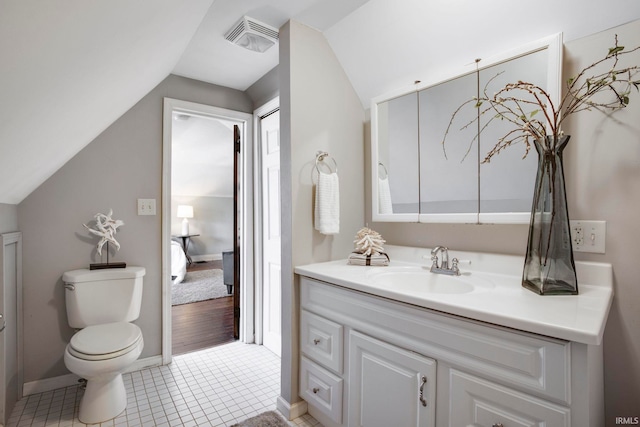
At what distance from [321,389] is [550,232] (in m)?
1.23

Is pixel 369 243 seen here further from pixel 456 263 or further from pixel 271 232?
pixel 271 232

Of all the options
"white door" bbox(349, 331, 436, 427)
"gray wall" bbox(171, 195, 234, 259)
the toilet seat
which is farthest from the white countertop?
"gray wall" bbox(171, 195, 234, 259)

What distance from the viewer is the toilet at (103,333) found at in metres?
1.60

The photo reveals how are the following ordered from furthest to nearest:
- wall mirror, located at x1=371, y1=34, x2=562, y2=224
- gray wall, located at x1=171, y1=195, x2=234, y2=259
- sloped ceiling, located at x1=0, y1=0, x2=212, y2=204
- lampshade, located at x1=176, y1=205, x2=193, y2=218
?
gray wall, located at x1=171, y1=195, x2=234, y2=259 → lampshade, located at x1=176, y1=205, x2=193, y2=218 → wall mirror, located at x1=371, y1=34, x2=562, y2=224 → sloped ceiling, located at x1=0, y1=0, x2=212, y2=204

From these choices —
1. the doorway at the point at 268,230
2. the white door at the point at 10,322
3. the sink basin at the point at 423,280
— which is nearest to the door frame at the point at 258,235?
the doorway at the point at 268,230

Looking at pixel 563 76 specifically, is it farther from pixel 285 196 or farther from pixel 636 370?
pixel 285 196

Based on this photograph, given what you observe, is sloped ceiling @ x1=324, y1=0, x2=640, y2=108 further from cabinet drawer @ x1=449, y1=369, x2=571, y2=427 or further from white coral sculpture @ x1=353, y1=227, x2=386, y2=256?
cabinet drawer @ x1=449, y1=369, x2=571, y2=427

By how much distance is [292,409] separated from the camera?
5.56 feet

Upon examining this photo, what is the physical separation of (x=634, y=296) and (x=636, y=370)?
0.26 m

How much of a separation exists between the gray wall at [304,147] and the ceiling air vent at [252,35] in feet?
0.35

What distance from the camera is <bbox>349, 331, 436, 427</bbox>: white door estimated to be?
1.10 meters

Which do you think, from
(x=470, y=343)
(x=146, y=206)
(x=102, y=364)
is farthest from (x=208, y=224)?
(x=470, y=343)

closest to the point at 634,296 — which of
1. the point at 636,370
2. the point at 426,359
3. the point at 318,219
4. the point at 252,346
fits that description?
the point at 636,370

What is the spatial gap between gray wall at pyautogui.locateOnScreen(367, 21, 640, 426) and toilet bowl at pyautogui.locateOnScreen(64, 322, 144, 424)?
7.09ft
